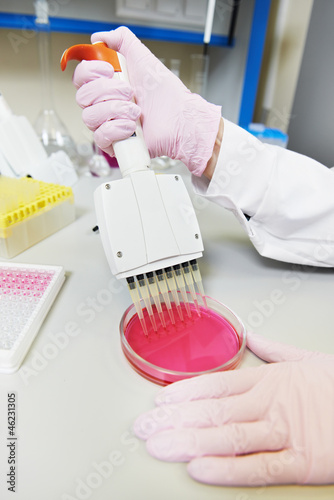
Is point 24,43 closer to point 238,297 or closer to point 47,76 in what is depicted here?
point 47,76

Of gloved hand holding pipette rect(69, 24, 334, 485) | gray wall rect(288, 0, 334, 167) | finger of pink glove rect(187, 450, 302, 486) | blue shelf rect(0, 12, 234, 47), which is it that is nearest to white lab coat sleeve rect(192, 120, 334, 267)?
gloved hand holding pipette rect(69, 24, 334, 485)

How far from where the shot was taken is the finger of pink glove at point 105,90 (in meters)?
0.70

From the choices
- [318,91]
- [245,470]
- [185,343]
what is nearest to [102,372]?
[185,343]

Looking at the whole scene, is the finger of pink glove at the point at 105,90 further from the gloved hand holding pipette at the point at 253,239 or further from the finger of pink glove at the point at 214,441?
the finger of pink glove at the point at 214,441

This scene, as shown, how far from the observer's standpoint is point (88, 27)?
4.56 feet

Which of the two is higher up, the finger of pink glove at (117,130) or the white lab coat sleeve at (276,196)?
the finger of pink glove at (117,130)

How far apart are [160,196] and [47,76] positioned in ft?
3.12

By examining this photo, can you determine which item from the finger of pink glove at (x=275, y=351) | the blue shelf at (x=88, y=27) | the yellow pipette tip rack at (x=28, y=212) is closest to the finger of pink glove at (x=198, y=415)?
the finger of pink glove at (x=275, y=351)

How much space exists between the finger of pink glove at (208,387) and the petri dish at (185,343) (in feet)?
0.07

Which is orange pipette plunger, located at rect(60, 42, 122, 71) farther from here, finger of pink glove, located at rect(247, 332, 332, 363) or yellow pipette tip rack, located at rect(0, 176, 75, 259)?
finger of pink glove, located at rect(247, 332, 332, 363)

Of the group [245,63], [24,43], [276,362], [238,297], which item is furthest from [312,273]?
[24,43]

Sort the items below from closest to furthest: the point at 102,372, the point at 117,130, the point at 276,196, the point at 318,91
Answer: the point at 102,372 → the point at 117,130 → the point at 276,196 → the point at 318,91

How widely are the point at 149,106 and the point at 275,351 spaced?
0.58 metres

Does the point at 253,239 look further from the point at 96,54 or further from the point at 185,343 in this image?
the point at 96,54
